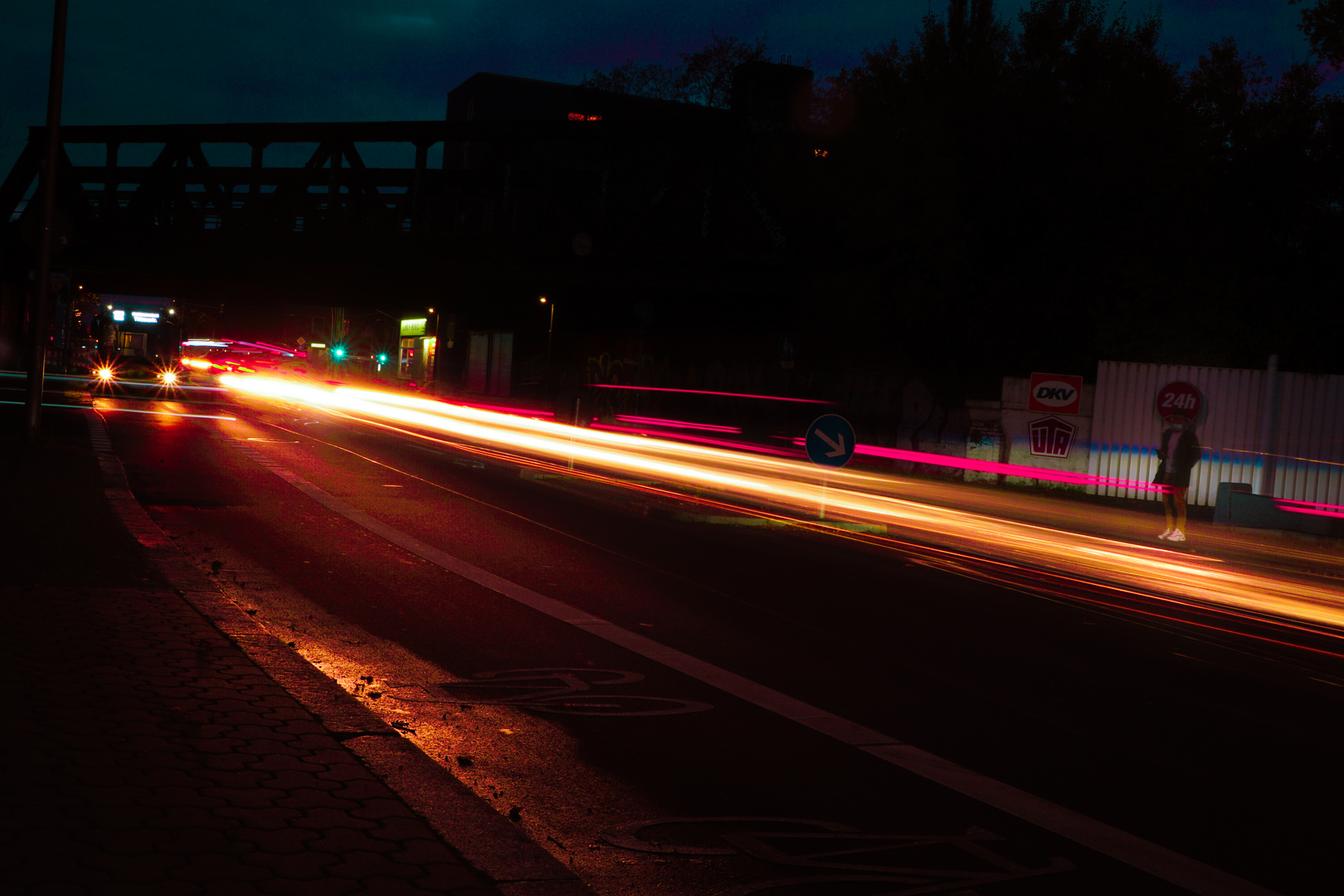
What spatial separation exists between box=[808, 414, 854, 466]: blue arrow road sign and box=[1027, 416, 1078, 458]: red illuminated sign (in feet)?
33.7

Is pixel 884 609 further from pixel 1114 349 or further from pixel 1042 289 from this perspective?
pixel 1042 289

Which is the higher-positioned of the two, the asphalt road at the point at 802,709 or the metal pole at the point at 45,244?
the metal pole at the point at 45,244

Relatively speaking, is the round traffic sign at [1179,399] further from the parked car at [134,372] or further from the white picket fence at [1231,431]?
the parked car at [134,372]

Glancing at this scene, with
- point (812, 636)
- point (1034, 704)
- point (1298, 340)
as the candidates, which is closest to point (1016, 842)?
point (1034, 704)

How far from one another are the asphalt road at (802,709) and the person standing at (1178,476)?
664cm

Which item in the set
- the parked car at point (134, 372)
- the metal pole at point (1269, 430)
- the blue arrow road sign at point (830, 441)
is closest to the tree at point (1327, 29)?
the metal pole at point (1269, 430)

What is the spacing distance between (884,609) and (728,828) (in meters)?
5.00

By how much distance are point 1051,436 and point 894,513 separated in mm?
9358

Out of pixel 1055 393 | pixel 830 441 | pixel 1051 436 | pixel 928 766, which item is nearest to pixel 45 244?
pixel 830 441

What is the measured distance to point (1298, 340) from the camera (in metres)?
24.9

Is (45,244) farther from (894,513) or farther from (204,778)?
(204,778)

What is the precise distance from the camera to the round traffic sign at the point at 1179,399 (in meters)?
22.6

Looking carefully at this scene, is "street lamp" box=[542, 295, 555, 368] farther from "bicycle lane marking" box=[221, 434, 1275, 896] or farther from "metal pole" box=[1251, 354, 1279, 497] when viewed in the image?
"bicycle lane marking" box=[221, 434, 1275, 896]

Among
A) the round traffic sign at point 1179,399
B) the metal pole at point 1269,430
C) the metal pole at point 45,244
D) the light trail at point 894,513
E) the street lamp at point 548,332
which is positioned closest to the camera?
the light trail at point 894,513
